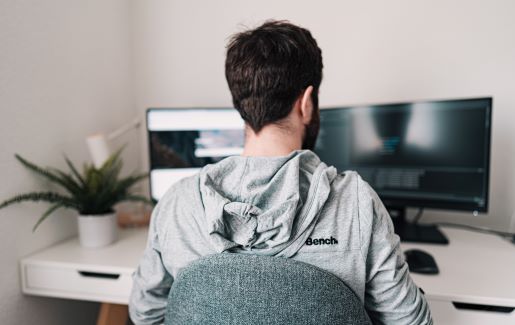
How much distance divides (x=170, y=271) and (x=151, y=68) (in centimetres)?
123

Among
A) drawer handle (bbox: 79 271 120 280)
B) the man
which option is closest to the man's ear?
the man

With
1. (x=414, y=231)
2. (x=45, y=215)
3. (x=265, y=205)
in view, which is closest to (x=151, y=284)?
(x=265, y=205)

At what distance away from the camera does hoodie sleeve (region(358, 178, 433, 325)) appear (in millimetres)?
653

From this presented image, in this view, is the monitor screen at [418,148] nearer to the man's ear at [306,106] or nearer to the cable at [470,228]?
the cable at [470,228]

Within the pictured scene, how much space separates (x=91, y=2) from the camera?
148 centimetres

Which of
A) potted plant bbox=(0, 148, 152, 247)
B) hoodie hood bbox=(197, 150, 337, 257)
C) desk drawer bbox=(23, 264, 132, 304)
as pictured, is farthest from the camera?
potted plant bbox=(0, 148, 152, 247)

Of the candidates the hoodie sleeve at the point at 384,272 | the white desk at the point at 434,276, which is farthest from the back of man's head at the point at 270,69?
the white desk at the point at 434,276

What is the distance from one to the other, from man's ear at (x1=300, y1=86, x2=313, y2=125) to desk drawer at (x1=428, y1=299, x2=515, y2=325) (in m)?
0.55

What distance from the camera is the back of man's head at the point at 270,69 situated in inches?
28.0

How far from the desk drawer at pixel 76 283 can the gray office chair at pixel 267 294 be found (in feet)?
2.04

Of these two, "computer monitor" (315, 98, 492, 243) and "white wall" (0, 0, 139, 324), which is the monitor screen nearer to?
"computer monitor" (315, 98, 492, 243)

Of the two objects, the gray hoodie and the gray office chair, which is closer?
the gray office chair

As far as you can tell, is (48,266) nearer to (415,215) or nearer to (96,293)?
(96,293)

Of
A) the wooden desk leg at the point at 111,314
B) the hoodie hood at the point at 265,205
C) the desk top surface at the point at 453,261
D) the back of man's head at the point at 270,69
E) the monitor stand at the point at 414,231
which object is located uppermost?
the back of man's head at the point at 270,69
